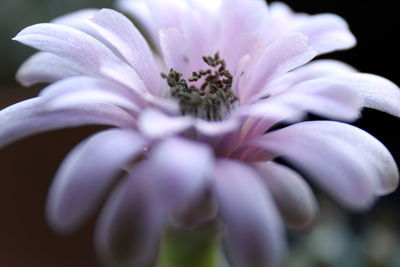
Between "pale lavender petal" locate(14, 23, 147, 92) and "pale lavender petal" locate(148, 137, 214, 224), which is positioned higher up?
"pale lavender petal" locate(14, 23, 147, 92)

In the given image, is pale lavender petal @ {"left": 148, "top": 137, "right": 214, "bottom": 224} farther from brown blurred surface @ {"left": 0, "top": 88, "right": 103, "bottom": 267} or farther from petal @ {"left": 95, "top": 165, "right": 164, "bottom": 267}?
brown blurred surface @ {"left": 0, "top": 88, "right": 103, "bottom": 267}

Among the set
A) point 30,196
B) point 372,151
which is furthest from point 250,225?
point 30,196

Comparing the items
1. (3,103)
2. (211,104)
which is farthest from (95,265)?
(211,104)

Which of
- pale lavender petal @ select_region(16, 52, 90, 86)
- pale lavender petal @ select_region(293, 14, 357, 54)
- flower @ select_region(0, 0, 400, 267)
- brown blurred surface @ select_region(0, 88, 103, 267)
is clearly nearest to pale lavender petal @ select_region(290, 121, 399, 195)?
flower @ select_region(0, 0, 400, 267)

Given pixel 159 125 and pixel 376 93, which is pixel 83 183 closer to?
pixel 159 125

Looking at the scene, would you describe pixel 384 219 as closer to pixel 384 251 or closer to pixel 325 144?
pixel 384 251

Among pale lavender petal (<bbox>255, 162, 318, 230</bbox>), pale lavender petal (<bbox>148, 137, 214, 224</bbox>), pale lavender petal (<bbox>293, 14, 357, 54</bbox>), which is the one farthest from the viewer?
pale lavender petal (<bbox>293, 14, 357, 54</bbox>)

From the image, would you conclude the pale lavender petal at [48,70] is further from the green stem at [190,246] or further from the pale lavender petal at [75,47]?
the green stem at [190,246]

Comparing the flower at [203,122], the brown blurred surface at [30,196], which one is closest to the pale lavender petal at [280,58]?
the flower at [203,122]
